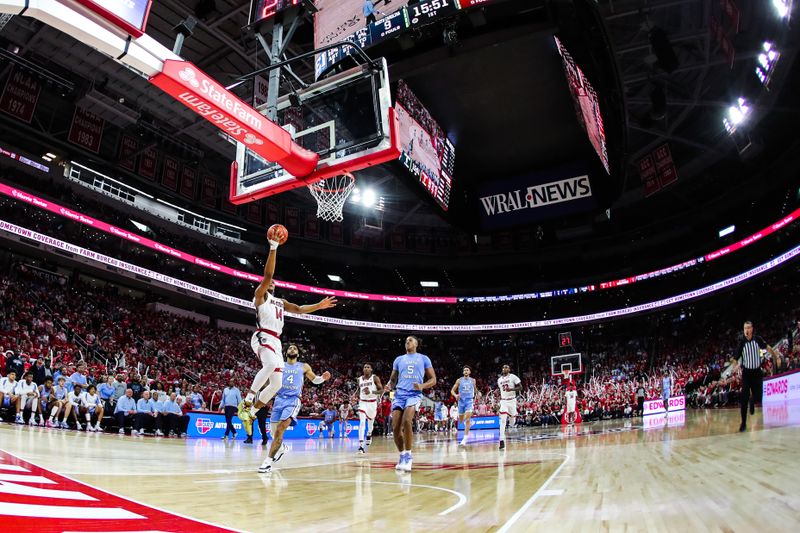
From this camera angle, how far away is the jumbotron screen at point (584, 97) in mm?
13578

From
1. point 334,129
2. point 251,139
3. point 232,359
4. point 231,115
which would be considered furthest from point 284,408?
point 232,359

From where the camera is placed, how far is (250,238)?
3816cm

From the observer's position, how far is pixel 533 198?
748 inches

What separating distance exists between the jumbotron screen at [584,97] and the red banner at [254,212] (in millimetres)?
26633

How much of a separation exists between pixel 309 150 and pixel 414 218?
3193cm

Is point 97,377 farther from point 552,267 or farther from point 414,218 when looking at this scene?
point 552,267

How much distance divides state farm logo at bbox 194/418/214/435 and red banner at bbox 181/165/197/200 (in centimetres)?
1734

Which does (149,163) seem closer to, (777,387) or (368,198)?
(368,198)

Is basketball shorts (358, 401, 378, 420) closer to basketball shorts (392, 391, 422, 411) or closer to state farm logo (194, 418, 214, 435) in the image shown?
basketball shorts (392, 391, 422, 411)

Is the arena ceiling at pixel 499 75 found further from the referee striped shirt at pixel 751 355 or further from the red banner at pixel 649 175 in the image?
the referee striped shirt at pixel 751 355

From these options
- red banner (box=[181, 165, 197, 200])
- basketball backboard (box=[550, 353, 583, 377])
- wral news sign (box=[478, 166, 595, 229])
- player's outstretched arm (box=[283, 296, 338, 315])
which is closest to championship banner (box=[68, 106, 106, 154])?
red banner (box=[181, 165, 197, 200])

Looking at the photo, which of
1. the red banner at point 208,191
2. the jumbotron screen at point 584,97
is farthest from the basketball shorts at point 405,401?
the red banner at point 208,191

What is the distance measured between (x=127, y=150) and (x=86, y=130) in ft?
7.61

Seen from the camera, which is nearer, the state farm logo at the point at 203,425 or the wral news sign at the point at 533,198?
the wral news sign at the point at 533,198
